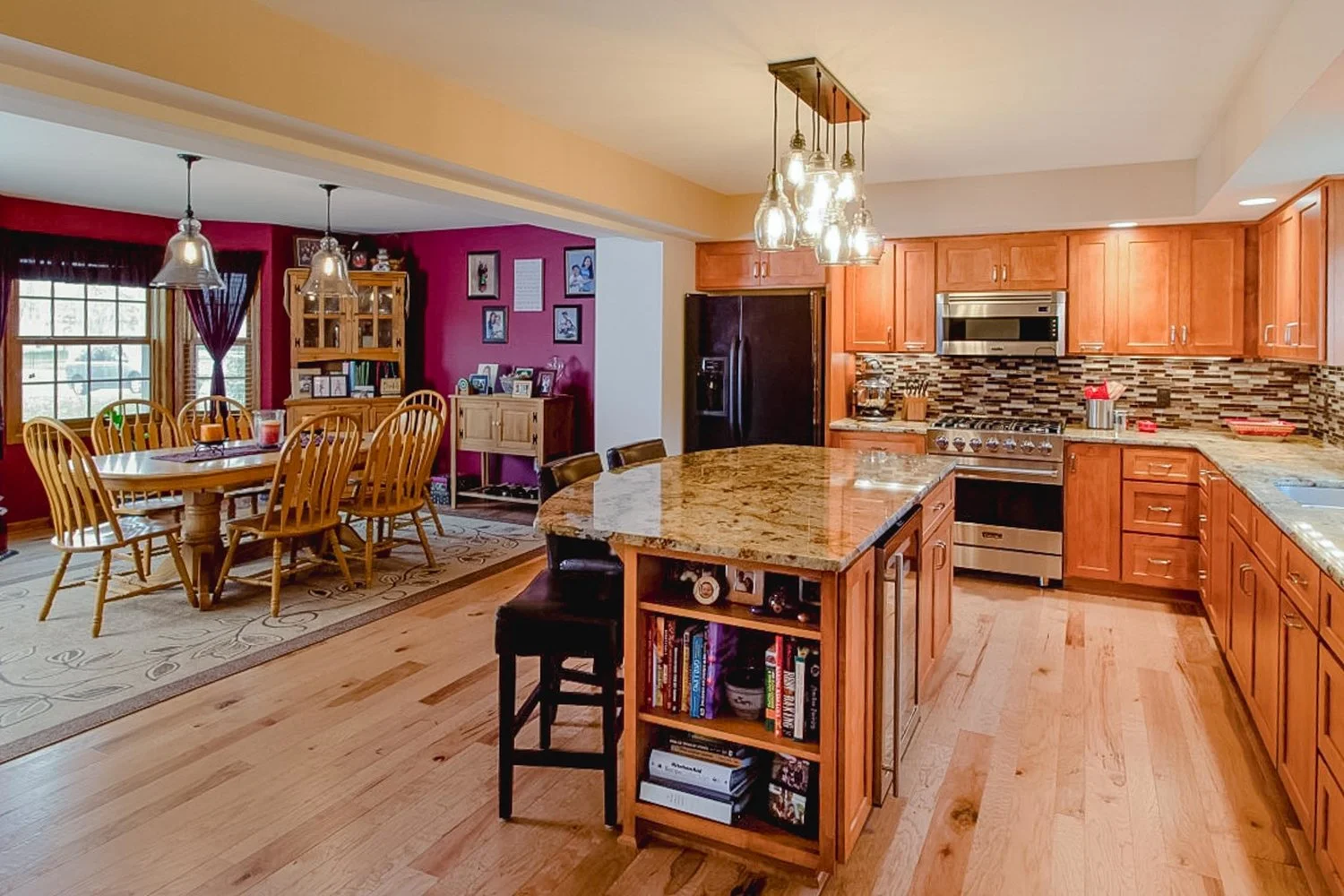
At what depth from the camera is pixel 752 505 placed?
8.35ft

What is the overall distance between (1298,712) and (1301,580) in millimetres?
352

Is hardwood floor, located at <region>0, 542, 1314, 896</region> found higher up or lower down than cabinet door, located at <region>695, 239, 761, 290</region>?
lower down

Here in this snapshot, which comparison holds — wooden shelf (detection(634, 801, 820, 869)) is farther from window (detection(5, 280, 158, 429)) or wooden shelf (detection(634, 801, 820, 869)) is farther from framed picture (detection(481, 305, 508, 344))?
window (detection(5, 280, 158, 429))

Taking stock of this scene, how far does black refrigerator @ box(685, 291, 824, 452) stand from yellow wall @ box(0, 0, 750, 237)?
1271mm

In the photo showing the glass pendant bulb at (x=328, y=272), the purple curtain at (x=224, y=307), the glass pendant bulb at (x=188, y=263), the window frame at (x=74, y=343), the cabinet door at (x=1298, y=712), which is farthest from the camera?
the purple curtain at (x=224, y=307)

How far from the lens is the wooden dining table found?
4.04 m

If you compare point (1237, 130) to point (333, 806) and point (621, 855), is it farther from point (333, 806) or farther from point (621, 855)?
point (333, 806)

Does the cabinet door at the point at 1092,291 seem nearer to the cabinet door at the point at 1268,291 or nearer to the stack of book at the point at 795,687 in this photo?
the cabinet door at the point at 1268,291

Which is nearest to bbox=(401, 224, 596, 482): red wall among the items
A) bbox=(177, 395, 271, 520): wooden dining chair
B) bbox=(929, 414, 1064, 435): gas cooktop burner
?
bbox=(177, 395, 271, 520): wooden dining chair

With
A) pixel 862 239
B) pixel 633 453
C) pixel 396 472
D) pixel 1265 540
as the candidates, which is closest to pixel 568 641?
pixel 633 453

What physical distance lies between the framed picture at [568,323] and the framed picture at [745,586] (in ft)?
16.5

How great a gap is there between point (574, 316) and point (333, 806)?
5.01 metres

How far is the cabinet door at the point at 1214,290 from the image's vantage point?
15.4 ft

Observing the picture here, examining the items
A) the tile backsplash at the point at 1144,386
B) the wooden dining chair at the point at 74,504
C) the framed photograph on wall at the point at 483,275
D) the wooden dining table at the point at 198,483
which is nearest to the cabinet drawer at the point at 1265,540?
the tile backsplash at the point at 1144,386
